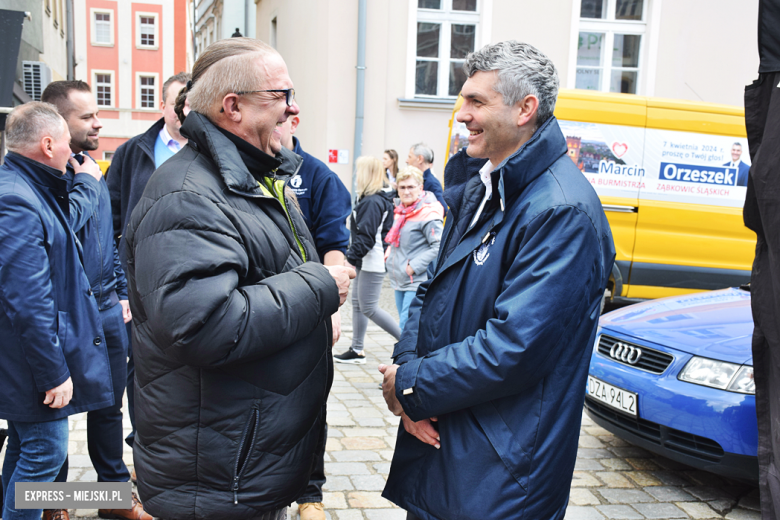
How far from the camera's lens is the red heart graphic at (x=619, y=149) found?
25.2 ft

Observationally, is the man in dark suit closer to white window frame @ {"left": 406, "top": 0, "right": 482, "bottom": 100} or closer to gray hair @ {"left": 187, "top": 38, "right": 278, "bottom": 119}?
white window frame @ {"left": 406, "top": 0, "right": 482, "bottom": 100}

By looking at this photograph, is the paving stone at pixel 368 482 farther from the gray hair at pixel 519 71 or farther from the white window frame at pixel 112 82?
the white window frame at pixel 112 82

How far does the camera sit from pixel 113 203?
12.2 ft

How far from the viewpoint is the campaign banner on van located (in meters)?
7.69

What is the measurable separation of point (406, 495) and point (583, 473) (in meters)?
2.19

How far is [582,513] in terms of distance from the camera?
3.35 metres

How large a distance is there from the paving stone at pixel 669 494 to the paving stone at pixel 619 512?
272mm

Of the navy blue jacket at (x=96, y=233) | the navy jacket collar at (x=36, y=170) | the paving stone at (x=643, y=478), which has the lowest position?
the paving stone at (x=643, y=478)

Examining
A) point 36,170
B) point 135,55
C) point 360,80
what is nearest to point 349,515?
point 36,170

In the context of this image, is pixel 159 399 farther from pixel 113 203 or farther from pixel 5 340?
pixel 113 203

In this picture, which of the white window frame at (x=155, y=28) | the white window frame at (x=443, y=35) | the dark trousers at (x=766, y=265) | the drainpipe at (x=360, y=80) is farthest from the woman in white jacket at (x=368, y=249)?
the white window frame at (x=155, y=28)

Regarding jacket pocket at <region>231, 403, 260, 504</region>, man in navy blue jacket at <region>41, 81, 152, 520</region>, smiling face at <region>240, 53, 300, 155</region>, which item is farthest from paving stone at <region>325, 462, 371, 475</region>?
smiling face at <region>240, 53, 300, 155</region>

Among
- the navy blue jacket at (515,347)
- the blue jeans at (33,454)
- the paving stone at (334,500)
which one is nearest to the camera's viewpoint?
the navy blue jacket at (515,347)

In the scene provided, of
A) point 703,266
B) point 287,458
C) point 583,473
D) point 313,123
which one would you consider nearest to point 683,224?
point 703,266
